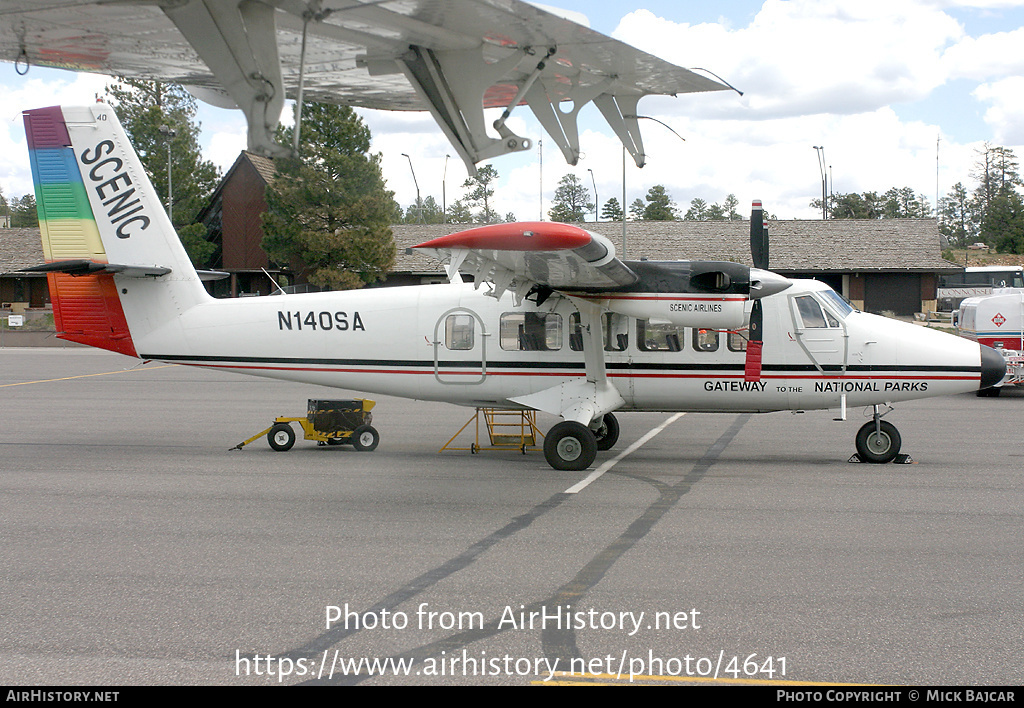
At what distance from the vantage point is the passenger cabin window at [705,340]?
500 inches

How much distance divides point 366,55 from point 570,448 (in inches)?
223

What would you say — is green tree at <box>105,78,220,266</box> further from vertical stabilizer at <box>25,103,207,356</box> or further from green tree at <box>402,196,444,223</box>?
green tree at <box>402,196,444,223</box>

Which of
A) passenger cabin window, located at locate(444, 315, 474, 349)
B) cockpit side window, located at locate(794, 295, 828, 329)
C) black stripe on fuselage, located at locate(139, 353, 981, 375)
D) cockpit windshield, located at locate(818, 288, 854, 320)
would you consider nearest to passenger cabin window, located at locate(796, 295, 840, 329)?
cockpit side window, located at locate(794, 295, 828, 329)

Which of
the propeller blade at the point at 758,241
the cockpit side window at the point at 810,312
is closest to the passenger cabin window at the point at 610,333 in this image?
the propeller blade at the point at 758,241

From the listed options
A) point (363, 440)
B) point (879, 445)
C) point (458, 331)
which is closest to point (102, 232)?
point (363, 440)

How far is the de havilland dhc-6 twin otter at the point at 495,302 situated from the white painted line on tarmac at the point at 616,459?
0.40 meters

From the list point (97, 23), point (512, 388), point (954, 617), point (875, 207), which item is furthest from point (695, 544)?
point (875, 207)

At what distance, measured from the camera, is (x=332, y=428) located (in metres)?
13.8

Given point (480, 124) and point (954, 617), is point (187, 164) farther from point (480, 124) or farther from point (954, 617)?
point (954, 617)

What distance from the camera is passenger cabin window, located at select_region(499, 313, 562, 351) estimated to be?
42.7 feet

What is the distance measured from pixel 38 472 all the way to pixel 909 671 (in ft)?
35.4

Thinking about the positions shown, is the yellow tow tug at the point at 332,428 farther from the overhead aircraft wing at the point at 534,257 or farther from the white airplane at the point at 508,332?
the overhead aircraft wing at the point at 534,257

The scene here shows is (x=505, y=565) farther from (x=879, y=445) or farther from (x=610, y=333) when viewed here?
(x=879, y=445)
